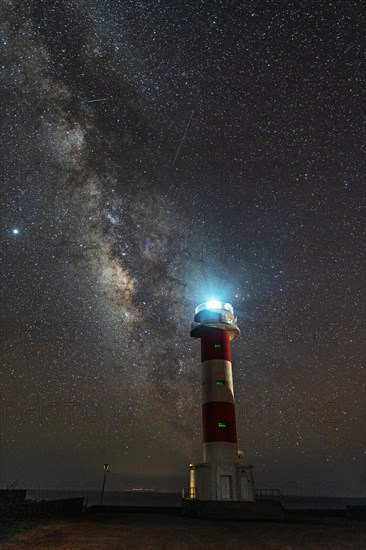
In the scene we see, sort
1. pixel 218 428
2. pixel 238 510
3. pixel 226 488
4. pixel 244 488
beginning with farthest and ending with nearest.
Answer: pixel 218 428, pixel 244 488, pixel 226 488, pixel 238 510

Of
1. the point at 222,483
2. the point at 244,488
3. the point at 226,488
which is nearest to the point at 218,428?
the point at 222,483

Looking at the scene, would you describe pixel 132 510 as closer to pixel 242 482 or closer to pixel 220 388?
pixel 242 482

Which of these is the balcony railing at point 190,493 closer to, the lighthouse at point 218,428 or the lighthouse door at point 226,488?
the lighthouse at point 218,428

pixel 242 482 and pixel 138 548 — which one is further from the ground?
pixel 242 482

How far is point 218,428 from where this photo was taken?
2503 centimetres

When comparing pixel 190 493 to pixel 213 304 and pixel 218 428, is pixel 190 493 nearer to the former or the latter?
pixel 218 428

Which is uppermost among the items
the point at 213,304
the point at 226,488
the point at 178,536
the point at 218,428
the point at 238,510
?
the point at 213,304

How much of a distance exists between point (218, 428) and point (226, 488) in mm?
3386

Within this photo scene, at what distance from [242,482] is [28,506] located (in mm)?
12142

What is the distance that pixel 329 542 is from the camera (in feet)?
48.9

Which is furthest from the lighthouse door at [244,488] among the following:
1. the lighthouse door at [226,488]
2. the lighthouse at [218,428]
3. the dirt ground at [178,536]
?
the dirt ground at [178,536]

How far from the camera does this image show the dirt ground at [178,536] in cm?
1295

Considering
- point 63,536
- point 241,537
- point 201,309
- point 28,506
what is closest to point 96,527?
point 63,536

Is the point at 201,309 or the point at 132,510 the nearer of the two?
the point at 132,510
